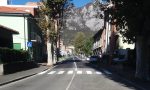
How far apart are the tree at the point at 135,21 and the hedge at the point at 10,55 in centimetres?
961

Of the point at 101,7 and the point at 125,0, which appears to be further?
the point at 101,7

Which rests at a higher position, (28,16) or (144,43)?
(28,16)

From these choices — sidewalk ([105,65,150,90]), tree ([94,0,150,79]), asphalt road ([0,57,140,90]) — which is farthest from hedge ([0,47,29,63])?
sidewalk ([105,65,150,90])

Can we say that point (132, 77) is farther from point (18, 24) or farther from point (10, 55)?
point (18, 24)

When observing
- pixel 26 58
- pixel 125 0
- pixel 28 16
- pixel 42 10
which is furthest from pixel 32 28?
pixel 125 0

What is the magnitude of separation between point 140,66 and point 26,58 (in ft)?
63.8

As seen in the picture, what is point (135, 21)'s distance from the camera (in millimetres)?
26531

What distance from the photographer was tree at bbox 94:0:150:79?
25516 millimetres

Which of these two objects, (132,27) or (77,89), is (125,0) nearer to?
(132,27)

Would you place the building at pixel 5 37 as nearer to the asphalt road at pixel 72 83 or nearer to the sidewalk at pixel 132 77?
the asphalt road at pixel 72 83

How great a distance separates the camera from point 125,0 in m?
26.1

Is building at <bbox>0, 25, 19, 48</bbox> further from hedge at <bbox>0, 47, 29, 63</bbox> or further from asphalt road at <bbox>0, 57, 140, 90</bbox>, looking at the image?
asphalt road at <bbox>0, 57, 140, 90</bbox>

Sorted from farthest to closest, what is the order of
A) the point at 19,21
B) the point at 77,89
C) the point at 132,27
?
the point at 19,21, the point at 132,27, the point at 77,89

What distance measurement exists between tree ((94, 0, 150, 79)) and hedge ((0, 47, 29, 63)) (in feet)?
31.5
